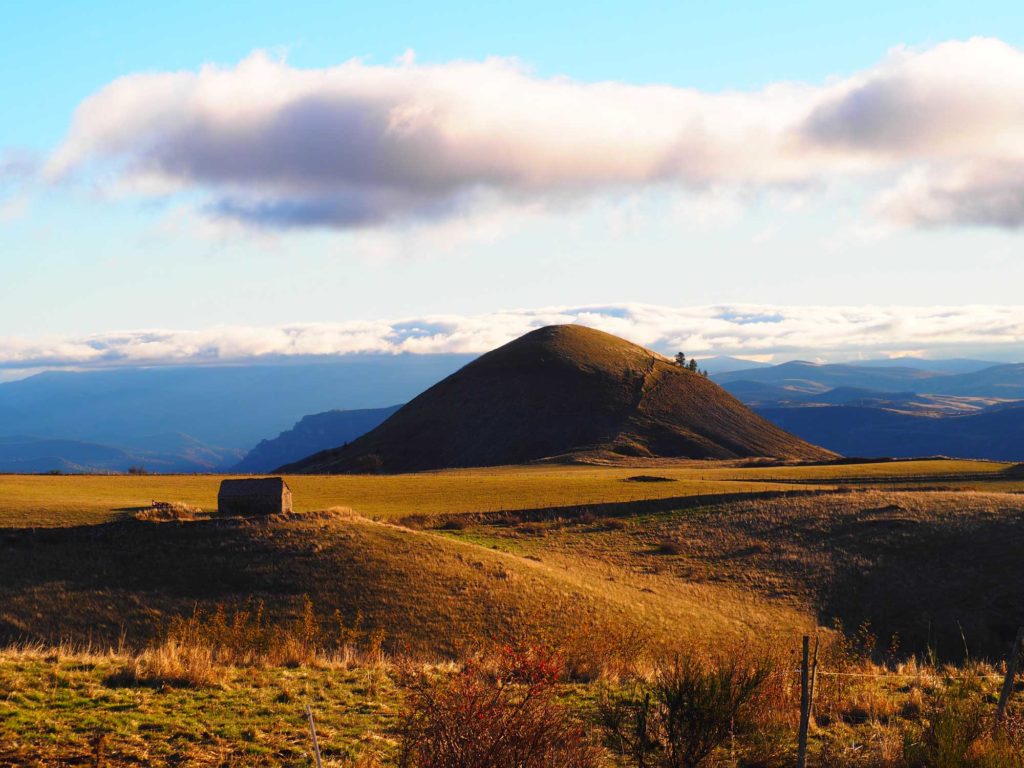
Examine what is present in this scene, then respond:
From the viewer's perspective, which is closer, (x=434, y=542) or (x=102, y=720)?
(x=102, y=720)

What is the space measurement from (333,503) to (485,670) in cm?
4254

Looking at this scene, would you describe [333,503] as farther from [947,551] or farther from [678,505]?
[947,551]

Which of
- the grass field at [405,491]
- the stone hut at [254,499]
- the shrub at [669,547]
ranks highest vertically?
the stone hut at [254,499]

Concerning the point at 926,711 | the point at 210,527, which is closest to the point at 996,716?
the point at 926,711

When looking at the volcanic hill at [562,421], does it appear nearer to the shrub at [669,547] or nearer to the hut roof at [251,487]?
the shrub at [669,547]

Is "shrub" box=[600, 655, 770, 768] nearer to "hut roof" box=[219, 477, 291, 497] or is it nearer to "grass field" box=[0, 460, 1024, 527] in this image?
"hut roof" box=[219, 477, 291, 497]

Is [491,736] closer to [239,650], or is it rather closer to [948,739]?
[948,739]

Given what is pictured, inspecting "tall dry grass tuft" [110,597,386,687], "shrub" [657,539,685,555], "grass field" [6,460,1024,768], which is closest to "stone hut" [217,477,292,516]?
"grass field" [6,460,1024,768]

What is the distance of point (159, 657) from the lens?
18.2 metres

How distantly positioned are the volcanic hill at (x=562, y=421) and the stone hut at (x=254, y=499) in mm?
97976

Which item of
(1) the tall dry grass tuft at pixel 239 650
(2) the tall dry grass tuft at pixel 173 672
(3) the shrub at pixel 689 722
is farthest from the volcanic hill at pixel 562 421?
(3) the shrub at pixel 689 722

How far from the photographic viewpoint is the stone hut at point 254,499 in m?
42.6

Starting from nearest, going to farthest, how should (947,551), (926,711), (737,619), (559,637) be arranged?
1. (926,711)
2. (559,637)
3. (737,619)
4. (947,551)

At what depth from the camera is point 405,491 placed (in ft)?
234
